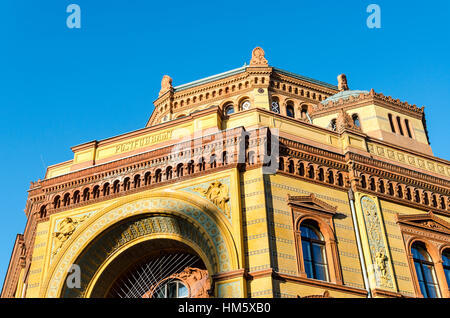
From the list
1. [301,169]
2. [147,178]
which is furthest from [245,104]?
[147,178]

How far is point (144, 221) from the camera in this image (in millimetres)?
20656

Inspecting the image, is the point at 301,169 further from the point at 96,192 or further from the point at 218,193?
the point at 96,192

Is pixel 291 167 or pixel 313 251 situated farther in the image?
pixel 291 167

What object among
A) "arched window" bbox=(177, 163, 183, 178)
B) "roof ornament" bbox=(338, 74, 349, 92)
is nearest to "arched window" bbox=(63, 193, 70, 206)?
"arched window" bbox=(177, 163, 183, 178)

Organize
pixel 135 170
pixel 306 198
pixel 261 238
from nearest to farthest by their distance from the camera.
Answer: pixel 261 238, pixel 306 198, pixel 135 170

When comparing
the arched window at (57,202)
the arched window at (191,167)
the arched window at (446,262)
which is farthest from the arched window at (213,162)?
the arched window at (446,262)

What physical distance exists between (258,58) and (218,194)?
14504 millimetres

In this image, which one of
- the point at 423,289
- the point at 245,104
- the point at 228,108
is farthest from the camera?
the point at 228,108

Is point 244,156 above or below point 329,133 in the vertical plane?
below
